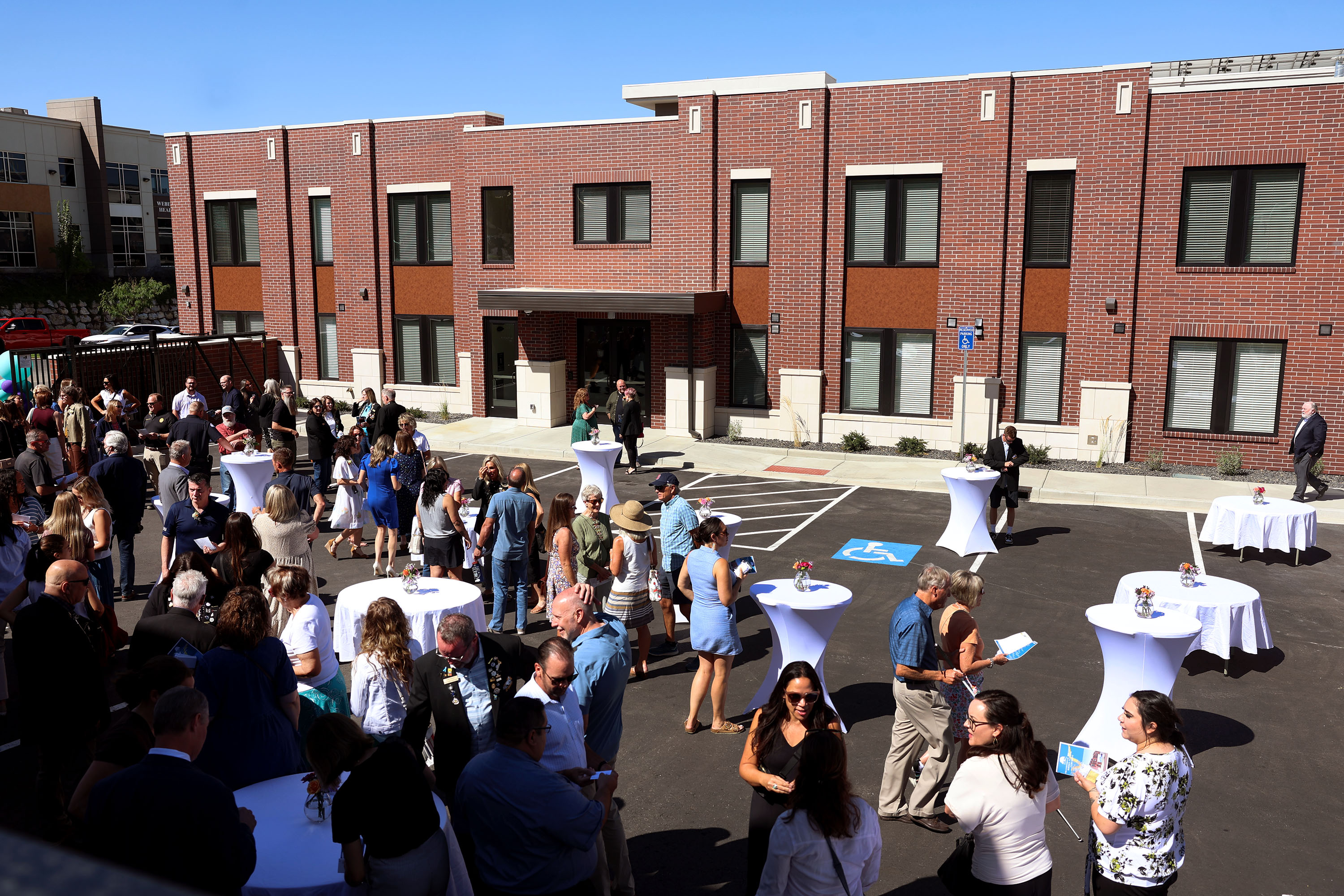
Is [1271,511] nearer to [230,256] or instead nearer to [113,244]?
[230,256]

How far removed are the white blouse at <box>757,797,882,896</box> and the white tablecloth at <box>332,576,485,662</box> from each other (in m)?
4.61

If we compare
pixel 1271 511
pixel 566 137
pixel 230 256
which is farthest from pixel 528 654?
pixel 230 256

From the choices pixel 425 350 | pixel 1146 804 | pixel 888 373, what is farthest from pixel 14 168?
pixel 1146 804

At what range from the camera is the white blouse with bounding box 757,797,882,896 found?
4797mm

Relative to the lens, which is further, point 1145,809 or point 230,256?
point 230,256

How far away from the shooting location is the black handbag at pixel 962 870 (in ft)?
18.0

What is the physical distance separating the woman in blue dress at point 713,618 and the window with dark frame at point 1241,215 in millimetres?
16572

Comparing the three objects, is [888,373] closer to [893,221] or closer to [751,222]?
[893,221]

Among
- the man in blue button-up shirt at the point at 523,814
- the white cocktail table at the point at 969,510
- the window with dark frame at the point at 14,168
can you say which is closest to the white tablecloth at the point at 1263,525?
the white cocktail table at the point at 969,510

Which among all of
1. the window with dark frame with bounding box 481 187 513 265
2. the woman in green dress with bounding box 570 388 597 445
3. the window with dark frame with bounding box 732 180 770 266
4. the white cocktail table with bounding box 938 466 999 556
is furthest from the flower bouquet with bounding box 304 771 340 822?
the window with dark frame with bounding box 481 187 513 265

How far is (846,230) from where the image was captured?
78.7 feet

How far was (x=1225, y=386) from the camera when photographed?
21.5 meters

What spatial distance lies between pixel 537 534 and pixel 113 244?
64214 mm

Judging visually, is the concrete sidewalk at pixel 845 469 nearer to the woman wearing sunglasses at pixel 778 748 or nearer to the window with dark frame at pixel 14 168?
the woman wearing sunglasses at pixel 778 748
